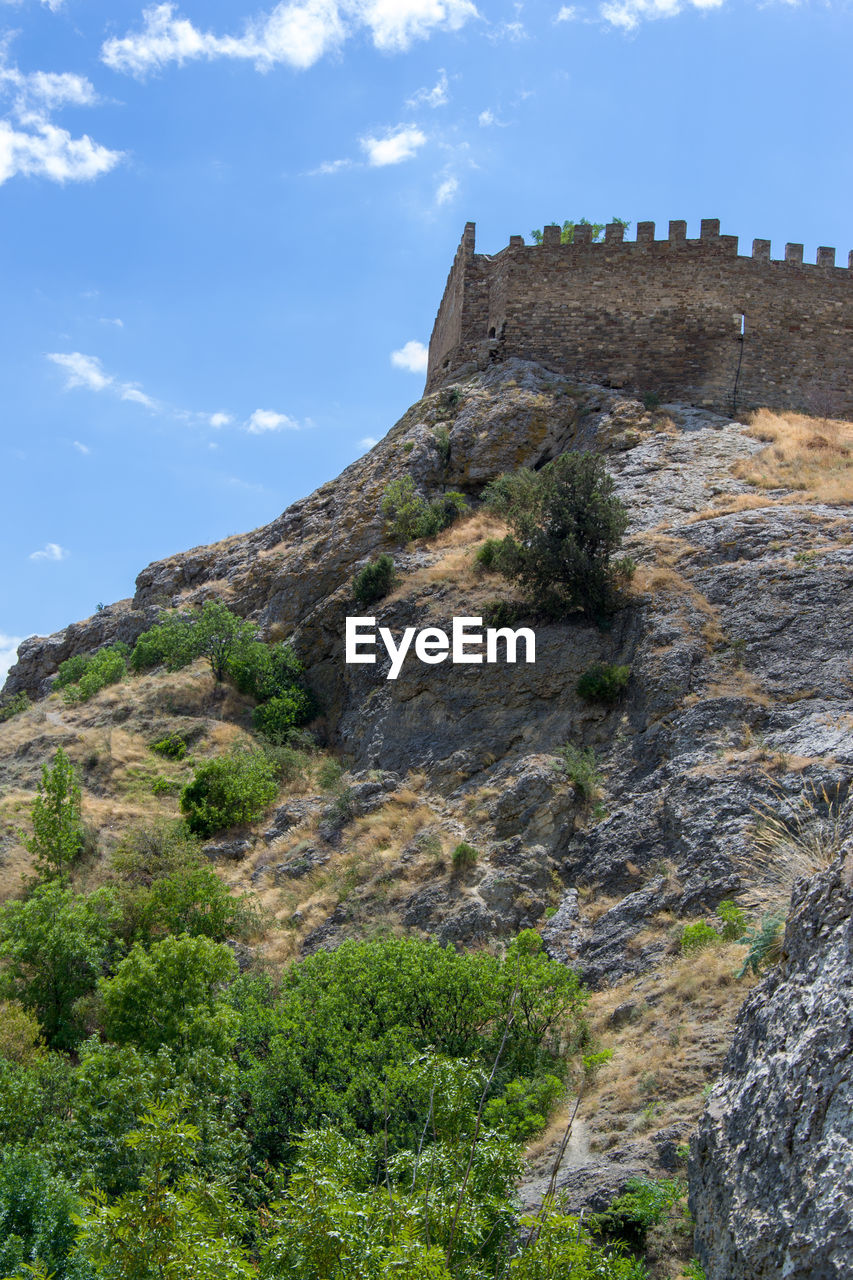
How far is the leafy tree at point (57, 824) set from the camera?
23.9 m

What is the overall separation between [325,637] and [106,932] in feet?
34.6

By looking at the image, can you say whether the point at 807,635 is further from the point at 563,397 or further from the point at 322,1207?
the point at 322,1207

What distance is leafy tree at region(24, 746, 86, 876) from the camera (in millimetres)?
23859

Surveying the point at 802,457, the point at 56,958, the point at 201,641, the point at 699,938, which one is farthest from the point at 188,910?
the point at 802,457

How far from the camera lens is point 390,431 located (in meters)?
35.5

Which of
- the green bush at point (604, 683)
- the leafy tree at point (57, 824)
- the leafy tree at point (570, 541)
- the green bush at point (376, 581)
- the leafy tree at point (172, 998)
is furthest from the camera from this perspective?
the green bush at point (376, 581)

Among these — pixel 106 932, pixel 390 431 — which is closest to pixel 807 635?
pixel 106 932

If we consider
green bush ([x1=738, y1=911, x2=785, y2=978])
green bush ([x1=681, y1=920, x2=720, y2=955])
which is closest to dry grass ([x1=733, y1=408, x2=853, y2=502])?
green bush ([x1=681, y1=920, x2=720, y2=955])

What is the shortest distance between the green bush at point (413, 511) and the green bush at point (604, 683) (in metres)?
8.51

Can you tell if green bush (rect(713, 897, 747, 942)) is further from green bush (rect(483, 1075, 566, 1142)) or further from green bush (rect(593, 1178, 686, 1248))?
green bush (rect(593, 1178, 686, 1248))

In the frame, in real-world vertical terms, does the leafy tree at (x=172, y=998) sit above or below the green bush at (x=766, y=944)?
below

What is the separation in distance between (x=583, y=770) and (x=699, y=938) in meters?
5.28

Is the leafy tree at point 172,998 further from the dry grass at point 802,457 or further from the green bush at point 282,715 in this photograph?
the dry grass at point 802,457

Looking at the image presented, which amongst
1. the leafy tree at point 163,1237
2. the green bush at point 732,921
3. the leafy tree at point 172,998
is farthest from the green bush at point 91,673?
the leafy tree at point 163,1237
